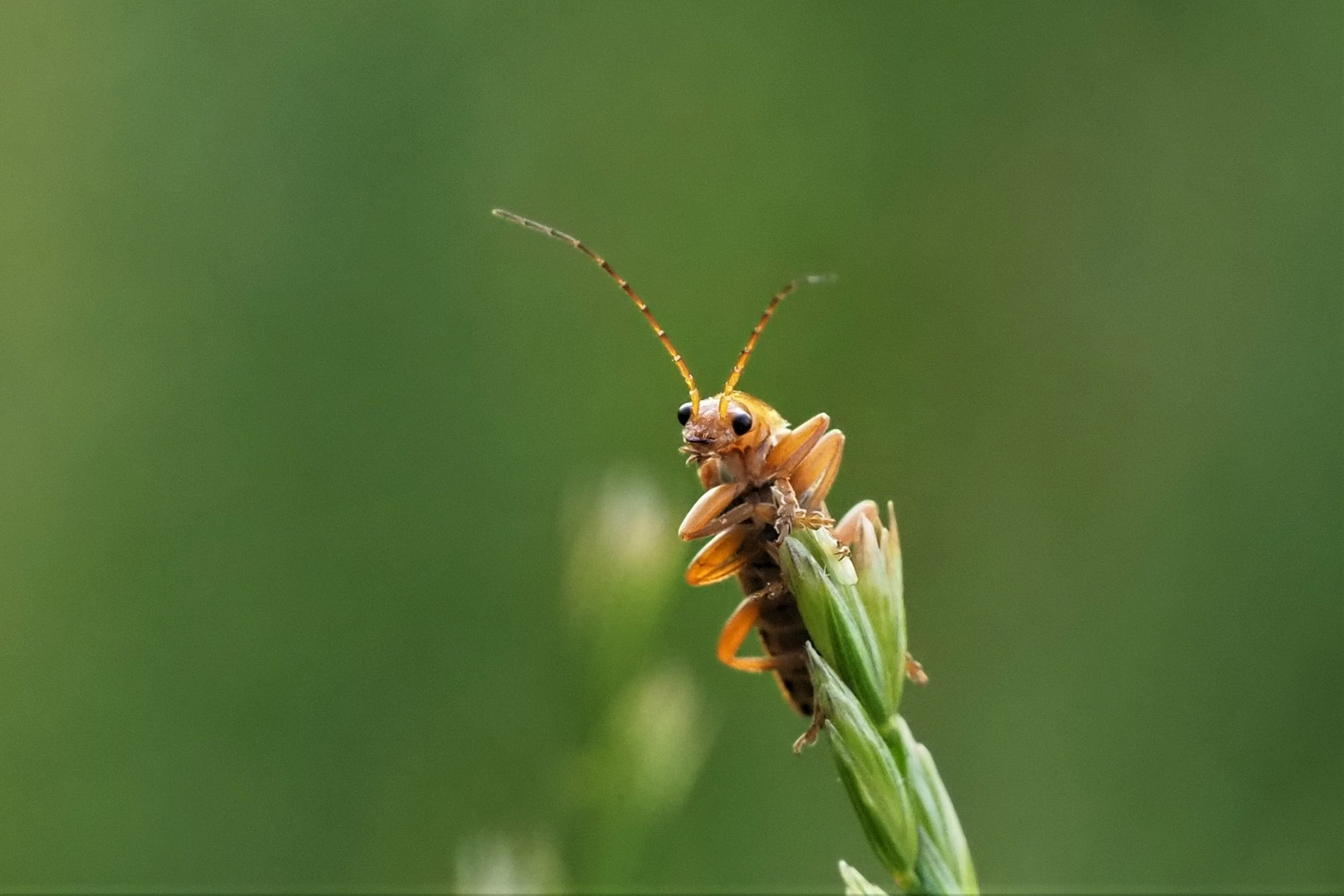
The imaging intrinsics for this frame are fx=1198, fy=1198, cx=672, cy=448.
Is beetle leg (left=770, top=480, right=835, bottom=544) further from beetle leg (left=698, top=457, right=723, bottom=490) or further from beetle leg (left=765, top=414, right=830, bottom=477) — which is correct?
beetle leg (left=698, top=457, right=723, bottom=490)

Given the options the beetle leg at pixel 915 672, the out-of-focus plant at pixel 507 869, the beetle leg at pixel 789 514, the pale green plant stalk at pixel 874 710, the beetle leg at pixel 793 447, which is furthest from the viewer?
the beetle leg at pixel 793 447

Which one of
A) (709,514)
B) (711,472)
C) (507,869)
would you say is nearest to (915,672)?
(709,514)

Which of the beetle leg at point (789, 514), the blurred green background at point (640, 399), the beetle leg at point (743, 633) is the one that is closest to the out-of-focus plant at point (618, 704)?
the beetle leg at point (789, 514)

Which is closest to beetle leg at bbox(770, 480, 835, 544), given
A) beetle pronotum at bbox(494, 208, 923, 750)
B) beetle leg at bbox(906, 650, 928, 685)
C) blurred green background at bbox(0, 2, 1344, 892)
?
beetle pronotum at bbox(494, 208, 923, 750)

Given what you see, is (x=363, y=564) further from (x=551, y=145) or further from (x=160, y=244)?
(x=551, y=145)

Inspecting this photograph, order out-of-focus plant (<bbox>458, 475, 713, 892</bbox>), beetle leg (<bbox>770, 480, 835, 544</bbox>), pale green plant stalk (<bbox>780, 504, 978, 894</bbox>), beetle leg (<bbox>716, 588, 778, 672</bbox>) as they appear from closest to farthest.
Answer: pale green plant stalk (<bbox>780, 504, 978, 894</bbox>)
out-of-focus plant (<bbox>458, 475, 713, 892</bbox>)
beetle leg (<bbox>770, 480, 835, 544</bbox>)
beetle leg (<bbox>716, 588, 778, 672</bbox>)

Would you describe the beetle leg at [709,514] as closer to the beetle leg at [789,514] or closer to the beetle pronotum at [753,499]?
the beetle pronotum at [753,499]

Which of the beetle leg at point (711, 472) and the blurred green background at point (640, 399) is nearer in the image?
the beetle leg at point (711, 472)

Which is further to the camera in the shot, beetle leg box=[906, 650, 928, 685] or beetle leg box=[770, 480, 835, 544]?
beetle leg box=[906, 650, 928, 685]
